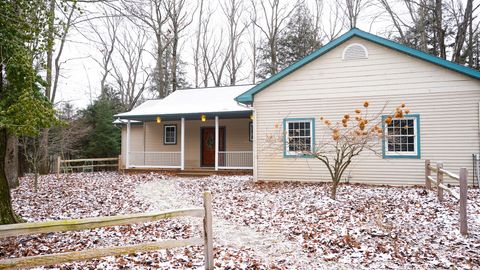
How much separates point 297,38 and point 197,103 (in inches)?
555

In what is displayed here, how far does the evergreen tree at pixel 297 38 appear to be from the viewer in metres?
27.6

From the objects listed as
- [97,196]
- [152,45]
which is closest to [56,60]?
[152,45]

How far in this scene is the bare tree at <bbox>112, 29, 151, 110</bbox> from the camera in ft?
104

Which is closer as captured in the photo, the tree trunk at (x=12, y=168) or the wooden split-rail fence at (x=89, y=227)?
the wooden split-rail fence at (x=89, y=227)

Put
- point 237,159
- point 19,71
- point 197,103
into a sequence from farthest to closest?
point 197,103, point 237,159, point 19,71

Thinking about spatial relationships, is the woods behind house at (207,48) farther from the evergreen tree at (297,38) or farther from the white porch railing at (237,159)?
the white porch railing at (237,159)

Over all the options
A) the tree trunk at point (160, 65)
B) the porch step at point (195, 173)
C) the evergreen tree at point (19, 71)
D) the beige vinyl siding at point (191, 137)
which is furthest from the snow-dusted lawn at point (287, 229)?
the tree trunk at point (160, 65)

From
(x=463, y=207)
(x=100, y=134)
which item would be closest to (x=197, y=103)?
(x=100, y=134)

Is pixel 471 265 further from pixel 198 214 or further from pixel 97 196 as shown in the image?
pixel 97 196

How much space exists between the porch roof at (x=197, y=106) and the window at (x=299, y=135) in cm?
242

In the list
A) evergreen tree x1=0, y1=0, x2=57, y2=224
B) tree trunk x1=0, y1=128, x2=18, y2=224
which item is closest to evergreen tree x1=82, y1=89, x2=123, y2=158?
tree trunk x1=0, y1=128, x2=18, y2=224

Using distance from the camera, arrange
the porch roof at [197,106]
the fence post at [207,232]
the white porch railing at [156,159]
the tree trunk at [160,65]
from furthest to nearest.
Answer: the tree trunk at [160,65] < the white porch railing at [156,159] < the porch roof at [197,106] < the fence post at [207,232]

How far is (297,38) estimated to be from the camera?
27.9 m

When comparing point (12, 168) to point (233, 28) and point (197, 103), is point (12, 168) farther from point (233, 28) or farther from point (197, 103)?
point (233, 28)
